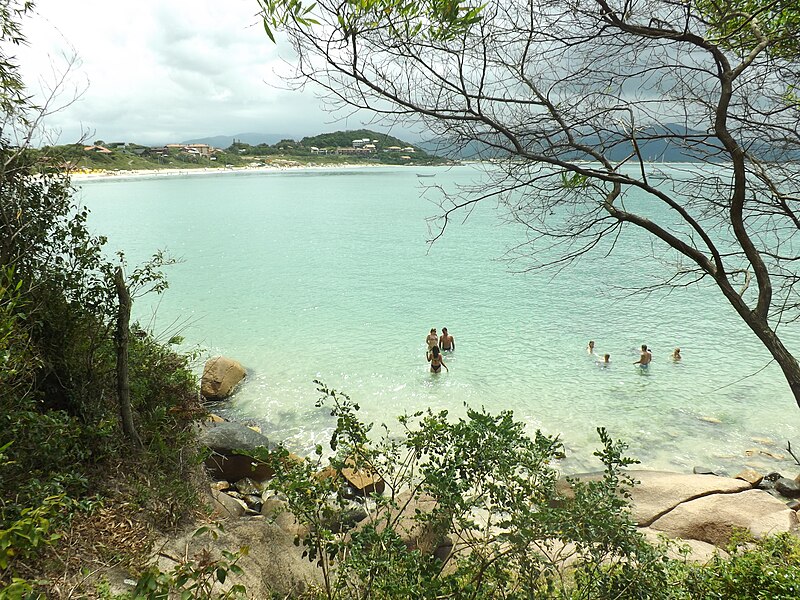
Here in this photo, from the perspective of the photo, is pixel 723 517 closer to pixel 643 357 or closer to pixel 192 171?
pixel 643 357

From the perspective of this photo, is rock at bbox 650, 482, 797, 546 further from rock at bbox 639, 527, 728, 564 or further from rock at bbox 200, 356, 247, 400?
rock at bbox 200, 356, 247, 400

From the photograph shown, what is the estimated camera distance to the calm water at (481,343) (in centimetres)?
1062

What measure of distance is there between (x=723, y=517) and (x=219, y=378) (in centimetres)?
1094

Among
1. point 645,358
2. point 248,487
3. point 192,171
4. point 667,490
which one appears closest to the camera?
point 667,490

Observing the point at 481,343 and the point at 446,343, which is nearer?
the point at 446,343

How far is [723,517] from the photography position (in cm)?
634

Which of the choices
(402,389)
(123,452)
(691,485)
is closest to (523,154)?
(123,452)

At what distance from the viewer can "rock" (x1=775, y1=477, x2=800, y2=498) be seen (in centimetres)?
812

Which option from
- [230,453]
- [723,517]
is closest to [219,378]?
[230,453]

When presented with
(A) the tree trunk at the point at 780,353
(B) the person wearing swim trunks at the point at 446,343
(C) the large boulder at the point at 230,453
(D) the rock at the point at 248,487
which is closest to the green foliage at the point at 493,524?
(A) the tree trunk at the point at 780,353

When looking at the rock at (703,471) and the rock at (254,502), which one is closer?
the rock at (254,502)

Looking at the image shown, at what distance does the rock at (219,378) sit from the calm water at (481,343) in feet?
1.26

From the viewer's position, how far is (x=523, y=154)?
362cm

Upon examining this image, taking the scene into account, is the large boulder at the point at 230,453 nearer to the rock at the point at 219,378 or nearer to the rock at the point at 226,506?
the rock at the point at 226,506
